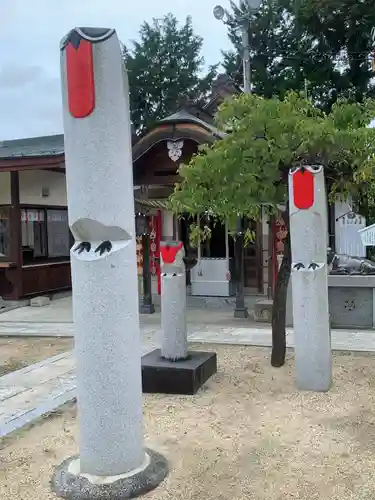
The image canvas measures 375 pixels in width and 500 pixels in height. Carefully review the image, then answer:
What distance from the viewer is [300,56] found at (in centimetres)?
1978

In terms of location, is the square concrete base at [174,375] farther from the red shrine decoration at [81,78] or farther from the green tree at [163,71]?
the green tree at [163,71]

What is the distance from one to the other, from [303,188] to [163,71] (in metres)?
26.5

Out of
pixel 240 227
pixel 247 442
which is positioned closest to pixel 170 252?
pixel 247 442

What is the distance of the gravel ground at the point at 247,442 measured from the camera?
11.4 feet

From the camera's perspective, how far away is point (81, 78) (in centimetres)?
→ 333

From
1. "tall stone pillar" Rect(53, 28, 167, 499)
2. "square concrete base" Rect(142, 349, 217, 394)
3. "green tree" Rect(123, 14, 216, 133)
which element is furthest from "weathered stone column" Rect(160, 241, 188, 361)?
"green tree" Rect(123, 14, 216, 133)

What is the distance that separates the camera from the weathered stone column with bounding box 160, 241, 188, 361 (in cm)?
600

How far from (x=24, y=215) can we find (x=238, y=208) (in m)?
8.34

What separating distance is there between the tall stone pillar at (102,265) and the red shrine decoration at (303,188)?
2.38 metres

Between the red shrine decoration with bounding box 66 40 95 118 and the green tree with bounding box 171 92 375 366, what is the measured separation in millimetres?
2365

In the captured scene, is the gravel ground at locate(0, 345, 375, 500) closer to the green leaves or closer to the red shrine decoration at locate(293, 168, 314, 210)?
the red shrine decoration at locate(293, 168, 314, 210)

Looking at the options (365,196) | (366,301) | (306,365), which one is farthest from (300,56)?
(306,365)

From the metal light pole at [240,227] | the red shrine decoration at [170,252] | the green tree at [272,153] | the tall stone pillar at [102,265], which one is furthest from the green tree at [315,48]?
the tall stone pillar at [102,265]

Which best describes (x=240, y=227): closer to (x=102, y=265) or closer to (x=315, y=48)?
(x=102, y=265)
